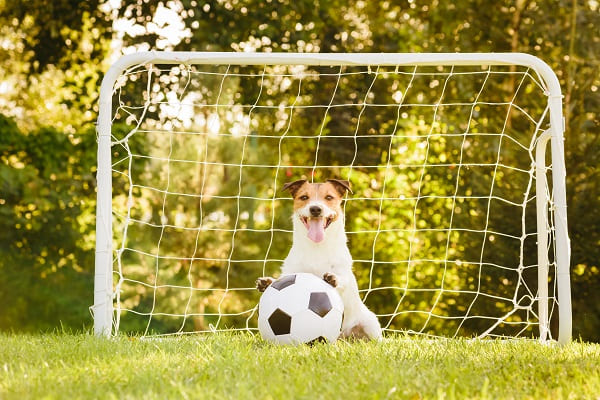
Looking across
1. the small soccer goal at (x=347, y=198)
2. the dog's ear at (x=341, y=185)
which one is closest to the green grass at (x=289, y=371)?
the dog's ear at (x=341, y=185)

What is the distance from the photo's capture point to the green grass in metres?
2.86

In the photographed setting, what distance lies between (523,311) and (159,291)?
3.61m

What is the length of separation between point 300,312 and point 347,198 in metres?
3.63

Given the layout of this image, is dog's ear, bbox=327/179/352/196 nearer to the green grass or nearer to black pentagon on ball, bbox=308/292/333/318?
black pentagon on ball, bbox=308/292/333/318

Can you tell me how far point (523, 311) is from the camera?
7301 millimetres

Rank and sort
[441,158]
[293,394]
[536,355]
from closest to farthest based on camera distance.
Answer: [293,394] < [536,355] < [441,158]

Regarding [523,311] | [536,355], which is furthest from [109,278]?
[523,311]

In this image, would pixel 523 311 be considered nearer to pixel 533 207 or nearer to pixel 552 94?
pixel 533 207

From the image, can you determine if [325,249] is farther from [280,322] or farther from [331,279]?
[280,322]

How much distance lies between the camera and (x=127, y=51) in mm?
8406

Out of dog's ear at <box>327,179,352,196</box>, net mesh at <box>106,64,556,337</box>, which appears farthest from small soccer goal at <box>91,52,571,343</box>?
dog's ear at <box>327,179,352,196</box>

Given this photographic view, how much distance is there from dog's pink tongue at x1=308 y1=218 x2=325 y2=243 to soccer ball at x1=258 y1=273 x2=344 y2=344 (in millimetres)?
315

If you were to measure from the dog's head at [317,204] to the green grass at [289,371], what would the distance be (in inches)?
27.4

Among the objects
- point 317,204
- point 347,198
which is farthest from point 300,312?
point 347,198
